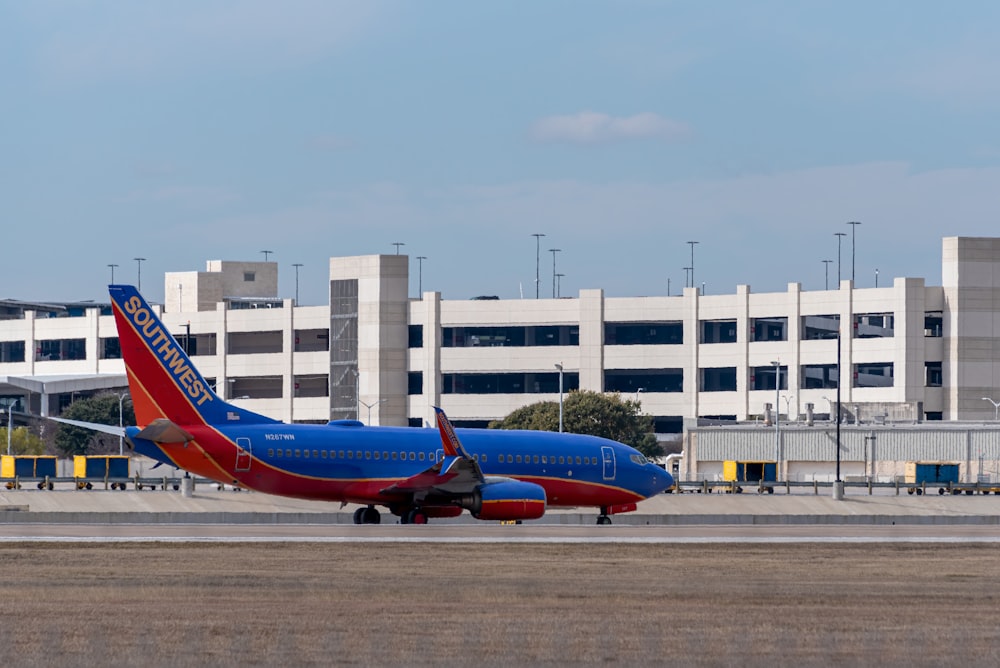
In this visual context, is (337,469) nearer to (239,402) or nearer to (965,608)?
(965,608)

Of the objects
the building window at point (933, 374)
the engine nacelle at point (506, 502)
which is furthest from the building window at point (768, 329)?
the engine nacelle at point (506, 502)

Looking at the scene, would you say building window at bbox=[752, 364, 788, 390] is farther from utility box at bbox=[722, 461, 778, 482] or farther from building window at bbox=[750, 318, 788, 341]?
utility box at bbox=[722, 461, 778, 482]

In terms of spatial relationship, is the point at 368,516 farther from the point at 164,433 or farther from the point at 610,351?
the point at 610,351

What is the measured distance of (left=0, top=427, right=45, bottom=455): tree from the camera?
502 ft

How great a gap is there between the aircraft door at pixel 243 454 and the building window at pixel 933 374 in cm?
10165

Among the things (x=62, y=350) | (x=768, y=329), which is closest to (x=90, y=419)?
(x=62, y=350)

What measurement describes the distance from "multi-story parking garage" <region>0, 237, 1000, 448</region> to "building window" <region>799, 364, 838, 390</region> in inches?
6.2

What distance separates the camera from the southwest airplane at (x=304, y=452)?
2285 inches

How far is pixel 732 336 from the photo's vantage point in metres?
159

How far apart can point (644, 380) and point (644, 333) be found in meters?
4.32

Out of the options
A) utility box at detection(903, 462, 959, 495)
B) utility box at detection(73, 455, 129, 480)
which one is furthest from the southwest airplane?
utility box at detection(903, 462, 959, 495)

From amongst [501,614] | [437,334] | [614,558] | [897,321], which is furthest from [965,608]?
[437,334]

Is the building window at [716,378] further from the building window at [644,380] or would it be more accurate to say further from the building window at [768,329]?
the building window at [768,329]

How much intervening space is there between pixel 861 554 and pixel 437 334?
118 meters
